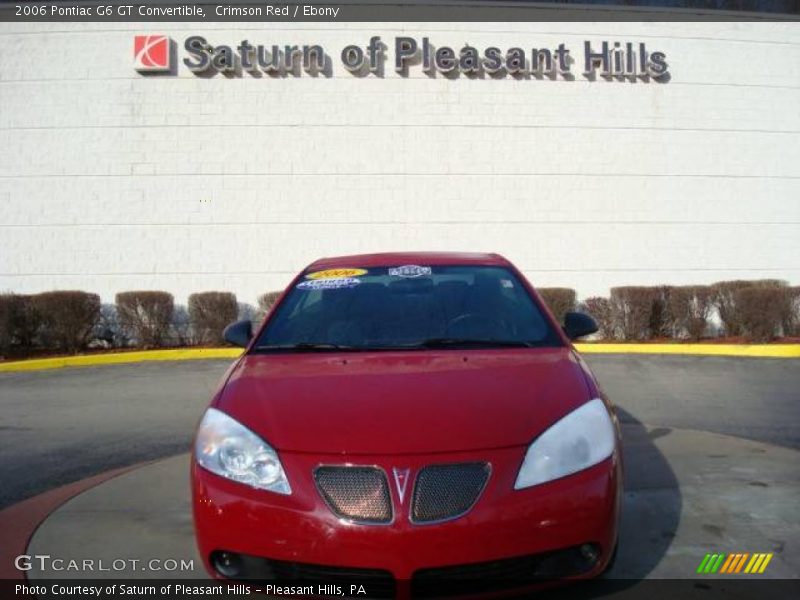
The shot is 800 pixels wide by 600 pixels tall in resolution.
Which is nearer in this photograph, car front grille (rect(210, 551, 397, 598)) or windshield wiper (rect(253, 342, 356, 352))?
car front grille (rect(210, 551, 397, 598))

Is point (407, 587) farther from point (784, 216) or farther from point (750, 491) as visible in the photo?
point (784, 216)

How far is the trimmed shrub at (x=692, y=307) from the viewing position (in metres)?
13.2

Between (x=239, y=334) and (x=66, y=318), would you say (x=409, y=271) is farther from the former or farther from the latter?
(x=66, y=318)

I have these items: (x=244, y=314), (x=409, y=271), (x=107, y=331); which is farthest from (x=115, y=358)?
(x=409, y=271)

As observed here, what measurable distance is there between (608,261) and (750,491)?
33.3ft

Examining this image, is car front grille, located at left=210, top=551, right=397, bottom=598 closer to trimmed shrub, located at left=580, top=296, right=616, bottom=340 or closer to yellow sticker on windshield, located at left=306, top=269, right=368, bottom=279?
yellow sticker on windshield, located at left=306, top=269, right=368, bottom=279

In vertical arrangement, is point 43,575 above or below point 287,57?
below

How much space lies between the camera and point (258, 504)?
104 inches

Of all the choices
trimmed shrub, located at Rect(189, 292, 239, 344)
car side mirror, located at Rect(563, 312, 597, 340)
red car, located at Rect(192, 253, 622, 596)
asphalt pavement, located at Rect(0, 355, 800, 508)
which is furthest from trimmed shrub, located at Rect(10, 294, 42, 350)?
car side mirror, located at Rect(563, 312, 597, 340)

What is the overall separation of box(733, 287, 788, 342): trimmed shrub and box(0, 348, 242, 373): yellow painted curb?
8.95 meters

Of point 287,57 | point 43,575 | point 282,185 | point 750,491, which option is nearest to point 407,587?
point 43,575

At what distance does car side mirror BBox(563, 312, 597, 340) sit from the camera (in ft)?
14.2

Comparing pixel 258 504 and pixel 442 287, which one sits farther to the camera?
pixel 442 287

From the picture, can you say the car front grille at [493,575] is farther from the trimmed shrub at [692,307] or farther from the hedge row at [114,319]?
the trimmed shrub at [692,307]
